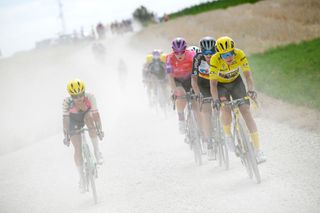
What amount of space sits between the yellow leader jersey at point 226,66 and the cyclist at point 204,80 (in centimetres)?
104

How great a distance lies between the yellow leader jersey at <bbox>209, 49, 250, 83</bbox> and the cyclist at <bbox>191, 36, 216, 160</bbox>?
104 cm

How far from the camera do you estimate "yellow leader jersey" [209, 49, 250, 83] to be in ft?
33.2

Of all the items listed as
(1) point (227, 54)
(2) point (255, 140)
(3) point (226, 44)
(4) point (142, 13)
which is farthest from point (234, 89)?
(4) point (142, 13)

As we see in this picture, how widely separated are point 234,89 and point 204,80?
1.61 metres

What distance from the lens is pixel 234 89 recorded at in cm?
1035

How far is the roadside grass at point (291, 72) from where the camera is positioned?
60.2 ft

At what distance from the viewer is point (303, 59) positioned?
79.7 ft

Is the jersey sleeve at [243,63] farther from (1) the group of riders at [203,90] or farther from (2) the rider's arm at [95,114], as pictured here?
(2) the rider's arm at [95,114]

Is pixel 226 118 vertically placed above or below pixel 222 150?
above

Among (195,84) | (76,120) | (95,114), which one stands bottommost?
(76,120)

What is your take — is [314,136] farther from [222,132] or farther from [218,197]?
[218,197]

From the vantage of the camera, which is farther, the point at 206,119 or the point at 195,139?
the point at 195,139

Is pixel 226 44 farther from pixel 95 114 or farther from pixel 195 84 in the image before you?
pixel 95 114

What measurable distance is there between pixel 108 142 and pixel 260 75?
26.6 ft
